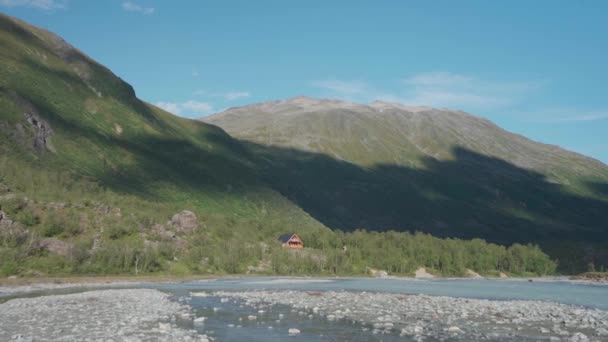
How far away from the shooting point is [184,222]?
11562 cm

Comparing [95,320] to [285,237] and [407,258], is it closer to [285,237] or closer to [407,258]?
[285,237]

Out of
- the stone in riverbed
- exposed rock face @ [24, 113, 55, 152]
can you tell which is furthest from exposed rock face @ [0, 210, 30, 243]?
the stone in riverbed

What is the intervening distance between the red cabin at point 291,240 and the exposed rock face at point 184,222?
23604mm

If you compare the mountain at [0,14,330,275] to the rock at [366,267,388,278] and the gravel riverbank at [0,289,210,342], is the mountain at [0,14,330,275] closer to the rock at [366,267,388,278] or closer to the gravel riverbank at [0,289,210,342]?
the rock at [366,267,388,278]

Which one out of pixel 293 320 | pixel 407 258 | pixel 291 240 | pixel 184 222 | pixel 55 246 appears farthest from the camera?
pixel 407 258

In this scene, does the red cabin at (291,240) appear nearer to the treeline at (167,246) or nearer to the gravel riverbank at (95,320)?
the treeline at (167,246)

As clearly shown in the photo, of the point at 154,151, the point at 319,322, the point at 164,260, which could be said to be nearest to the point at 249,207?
the point at 154,151

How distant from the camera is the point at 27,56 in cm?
17775

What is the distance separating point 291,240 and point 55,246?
62358mm

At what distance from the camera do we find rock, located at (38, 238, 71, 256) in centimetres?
8188

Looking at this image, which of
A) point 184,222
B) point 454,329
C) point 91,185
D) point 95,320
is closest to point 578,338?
point 454,329

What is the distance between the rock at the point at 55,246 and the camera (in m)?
81.9

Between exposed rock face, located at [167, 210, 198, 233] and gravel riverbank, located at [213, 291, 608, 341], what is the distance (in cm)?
6508

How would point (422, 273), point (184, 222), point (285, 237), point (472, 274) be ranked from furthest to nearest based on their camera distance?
point (472, 274), point (422, 273), point (285, 237), point (184, 222)
